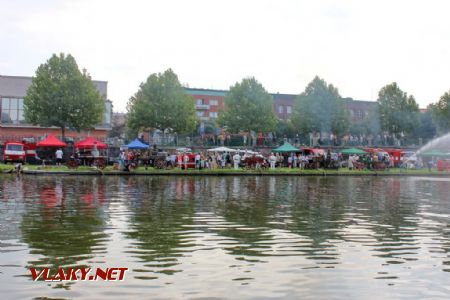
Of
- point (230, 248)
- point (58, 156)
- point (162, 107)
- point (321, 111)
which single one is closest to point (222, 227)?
point (230, 248)

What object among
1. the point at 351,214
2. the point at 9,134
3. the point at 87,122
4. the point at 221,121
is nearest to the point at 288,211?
the point at 351,214

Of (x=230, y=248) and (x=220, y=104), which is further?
(x=220, y=104)

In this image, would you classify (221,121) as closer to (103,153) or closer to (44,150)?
(103,153)

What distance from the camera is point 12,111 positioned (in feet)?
275

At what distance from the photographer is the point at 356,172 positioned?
4772 centimetres

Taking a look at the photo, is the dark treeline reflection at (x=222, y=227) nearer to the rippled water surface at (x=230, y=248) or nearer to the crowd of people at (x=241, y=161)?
the rippled water surface at (x=230, y=248)

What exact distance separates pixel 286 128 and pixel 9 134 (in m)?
41.7

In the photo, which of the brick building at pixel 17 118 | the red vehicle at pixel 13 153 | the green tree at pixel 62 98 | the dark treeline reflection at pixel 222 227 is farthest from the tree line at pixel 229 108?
the dark treeline reflection at pixel 222 227

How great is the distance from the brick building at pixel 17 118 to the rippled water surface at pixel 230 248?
213 ft

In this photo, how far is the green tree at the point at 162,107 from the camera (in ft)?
240

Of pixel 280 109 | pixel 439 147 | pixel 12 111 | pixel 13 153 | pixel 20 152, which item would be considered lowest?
pixel 13 153

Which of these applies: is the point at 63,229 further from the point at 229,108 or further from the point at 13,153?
the point at 229,108

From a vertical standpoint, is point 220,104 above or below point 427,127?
above

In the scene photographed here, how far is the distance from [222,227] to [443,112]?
80656 mm
